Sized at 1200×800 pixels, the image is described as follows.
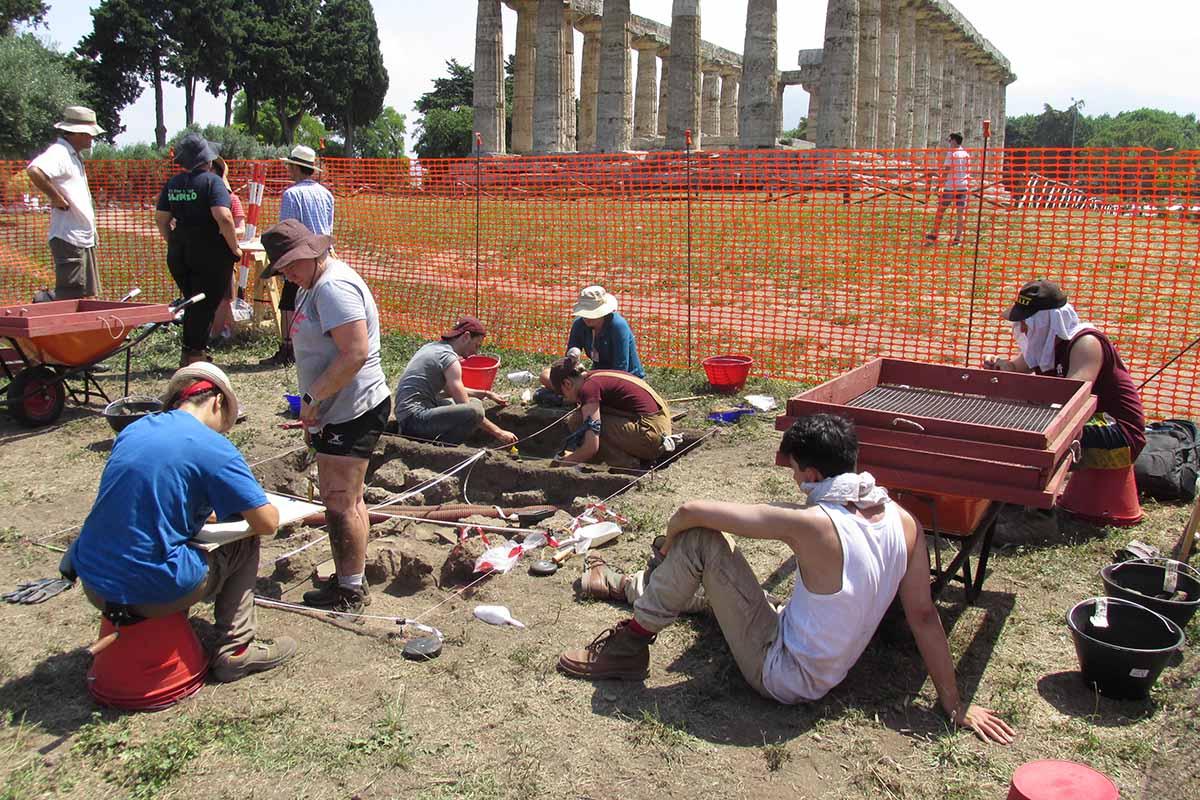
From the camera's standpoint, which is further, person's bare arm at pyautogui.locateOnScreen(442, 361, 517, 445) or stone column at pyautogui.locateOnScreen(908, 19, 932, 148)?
stone column at pyautogui.locateOnScreen(908, 19, 932, 148)

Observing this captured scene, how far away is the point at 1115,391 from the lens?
520 cm

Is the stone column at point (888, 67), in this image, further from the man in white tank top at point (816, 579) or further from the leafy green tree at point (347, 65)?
the man in white tank top at point (816, 579)

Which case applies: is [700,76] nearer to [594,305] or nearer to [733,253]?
[733,253]

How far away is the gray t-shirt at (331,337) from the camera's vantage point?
4.09m

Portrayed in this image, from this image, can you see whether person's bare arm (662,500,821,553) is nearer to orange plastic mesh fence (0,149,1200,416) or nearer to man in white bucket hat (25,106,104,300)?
orange plastic mesh fence (0,149,1200,416)

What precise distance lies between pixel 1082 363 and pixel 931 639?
2.50 meters

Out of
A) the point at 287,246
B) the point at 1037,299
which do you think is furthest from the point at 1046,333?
the point at 287,246

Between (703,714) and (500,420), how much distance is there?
4.66m

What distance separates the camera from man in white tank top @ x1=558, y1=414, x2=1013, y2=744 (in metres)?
3.23

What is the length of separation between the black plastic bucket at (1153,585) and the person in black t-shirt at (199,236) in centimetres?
727

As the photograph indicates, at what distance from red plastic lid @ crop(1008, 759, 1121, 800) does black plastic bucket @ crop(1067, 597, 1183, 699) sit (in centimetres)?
84

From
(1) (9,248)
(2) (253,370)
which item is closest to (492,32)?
(1) (9,248)

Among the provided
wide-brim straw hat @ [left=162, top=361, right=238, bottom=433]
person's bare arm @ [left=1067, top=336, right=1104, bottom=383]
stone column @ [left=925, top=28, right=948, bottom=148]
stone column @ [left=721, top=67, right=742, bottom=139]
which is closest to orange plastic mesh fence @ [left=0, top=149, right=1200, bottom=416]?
person's bare arm @ [left=1067, top=336, right=1104, bottom=383]

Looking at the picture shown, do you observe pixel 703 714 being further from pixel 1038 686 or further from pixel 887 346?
pixel 887 346
